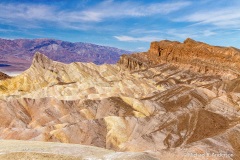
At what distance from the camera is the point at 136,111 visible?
78.8 meters

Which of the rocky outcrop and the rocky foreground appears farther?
the rocky outcrop

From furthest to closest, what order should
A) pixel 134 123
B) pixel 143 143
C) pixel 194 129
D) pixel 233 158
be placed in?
pixel 134 123, pixel 194 129, pixel 143 143, pixel 233 158

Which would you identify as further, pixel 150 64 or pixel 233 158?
pixel 150 64

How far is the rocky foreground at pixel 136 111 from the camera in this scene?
56544mm

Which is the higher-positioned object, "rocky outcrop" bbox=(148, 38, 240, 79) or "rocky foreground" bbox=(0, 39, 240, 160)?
"rocky outcrop" bbox=(148, 38, 240, 79)

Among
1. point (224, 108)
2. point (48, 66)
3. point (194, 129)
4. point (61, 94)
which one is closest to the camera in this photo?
point (194, 129)

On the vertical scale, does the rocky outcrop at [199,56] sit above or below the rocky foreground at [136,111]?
above

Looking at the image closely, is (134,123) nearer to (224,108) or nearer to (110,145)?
(110,145)

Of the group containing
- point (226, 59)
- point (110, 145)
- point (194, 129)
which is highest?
point (226, 59)

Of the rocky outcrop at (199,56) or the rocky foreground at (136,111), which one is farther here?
the rocky outcrop at (199,56)

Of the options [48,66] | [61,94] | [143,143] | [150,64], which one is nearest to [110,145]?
[143,143]

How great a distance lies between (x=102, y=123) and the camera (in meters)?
66.0

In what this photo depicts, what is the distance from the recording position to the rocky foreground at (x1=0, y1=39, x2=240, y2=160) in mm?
56544

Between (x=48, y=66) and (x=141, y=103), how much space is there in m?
73.5
